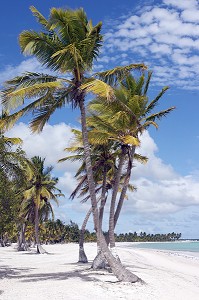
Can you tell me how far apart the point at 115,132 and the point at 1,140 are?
5.15m

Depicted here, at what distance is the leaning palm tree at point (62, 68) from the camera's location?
15508 millimetres

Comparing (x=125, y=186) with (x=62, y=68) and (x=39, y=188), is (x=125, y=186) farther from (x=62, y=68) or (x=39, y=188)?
(x=39, y=188)

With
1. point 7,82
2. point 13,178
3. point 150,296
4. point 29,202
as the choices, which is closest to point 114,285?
point 150,296

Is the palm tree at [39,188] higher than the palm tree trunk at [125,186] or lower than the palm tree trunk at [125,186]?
higher

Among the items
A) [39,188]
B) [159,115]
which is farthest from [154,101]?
[39,188]

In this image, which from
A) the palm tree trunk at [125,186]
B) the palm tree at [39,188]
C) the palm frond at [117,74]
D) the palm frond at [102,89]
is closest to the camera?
the palm frond at [102,89]

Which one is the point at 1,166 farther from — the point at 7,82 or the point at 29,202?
the point at 29,202

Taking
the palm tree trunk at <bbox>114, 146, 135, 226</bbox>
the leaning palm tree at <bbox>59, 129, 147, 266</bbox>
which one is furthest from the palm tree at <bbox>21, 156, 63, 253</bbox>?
the palm tree trunk at <bbox>114, 146, 135, 226</bbox>

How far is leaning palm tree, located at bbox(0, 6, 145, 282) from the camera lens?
15.5 meters

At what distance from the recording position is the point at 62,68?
1609 cm

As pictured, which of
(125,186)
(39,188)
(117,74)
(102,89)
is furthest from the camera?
(39,188)

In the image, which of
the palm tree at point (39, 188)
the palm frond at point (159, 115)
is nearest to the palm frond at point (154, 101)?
the palm frond at point (159, 115)

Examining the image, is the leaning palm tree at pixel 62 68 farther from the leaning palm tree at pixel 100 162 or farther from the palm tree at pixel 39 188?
the palm tree at pixel 39 188

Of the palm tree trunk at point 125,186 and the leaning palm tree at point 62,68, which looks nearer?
the leaning palm tree at point 62,68
